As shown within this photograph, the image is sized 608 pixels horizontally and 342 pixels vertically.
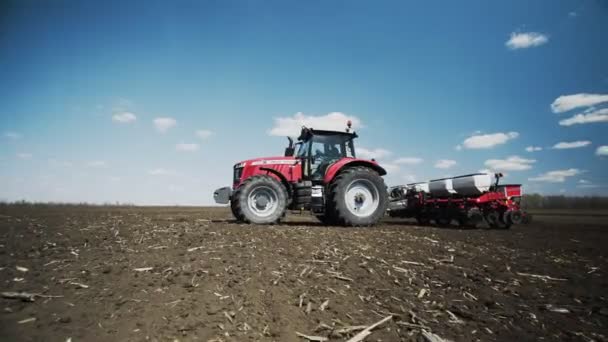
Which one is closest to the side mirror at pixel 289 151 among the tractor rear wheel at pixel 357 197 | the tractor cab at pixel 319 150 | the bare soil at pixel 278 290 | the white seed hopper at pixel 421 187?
the tractor cab at pixel 319 150

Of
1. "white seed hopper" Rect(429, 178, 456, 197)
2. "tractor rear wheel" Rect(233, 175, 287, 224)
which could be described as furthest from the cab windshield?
"white seed hopper" Rect(429, 178, 456, 197)

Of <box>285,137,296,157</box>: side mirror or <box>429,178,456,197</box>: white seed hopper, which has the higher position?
<box>285,137,296,157</box>: side mirror

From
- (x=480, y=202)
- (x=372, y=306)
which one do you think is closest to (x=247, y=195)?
(x=372, y=306)

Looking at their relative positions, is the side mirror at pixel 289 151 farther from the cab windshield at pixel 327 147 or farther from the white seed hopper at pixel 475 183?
the white seed hopper at pixel 475 183

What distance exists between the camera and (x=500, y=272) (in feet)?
15.9

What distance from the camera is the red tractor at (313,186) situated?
8484mm

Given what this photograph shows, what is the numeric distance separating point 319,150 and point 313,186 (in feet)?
3.61

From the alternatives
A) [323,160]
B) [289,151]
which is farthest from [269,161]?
[323,160]

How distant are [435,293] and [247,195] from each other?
5.33 metres

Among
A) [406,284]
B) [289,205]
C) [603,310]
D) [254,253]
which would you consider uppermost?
[289,205]

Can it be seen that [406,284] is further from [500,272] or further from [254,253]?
[254,253]

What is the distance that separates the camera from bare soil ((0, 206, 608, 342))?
10.3ft

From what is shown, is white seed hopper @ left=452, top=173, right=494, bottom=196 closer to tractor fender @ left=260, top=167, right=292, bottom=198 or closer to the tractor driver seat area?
the tractor driver seat area

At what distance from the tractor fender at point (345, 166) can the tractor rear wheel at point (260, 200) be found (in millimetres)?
1332
